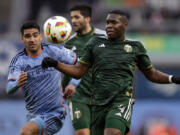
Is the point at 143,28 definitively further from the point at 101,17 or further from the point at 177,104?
the point at 177,104

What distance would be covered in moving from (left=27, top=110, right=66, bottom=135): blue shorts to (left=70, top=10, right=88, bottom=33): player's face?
6.15ft

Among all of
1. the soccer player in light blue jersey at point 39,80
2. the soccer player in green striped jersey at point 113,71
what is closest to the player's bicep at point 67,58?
the soccer player in light blue jersey at point 39,80

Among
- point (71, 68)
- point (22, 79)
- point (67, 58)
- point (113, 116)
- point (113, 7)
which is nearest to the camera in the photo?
point (113, 116)

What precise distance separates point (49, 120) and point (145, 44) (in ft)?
37.5

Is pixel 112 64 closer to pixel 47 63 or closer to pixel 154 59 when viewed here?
pixel 47 63

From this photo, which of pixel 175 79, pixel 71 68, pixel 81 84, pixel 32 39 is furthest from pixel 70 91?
pixel 175 79

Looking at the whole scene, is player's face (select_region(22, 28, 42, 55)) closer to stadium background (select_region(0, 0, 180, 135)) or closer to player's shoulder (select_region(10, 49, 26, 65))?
player's shoulder (select_region(10, 49, 26, 65))

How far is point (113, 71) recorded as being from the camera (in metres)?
7.66

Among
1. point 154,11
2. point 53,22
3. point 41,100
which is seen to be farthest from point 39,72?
point 154,11

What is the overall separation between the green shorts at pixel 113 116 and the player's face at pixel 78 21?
2226mm

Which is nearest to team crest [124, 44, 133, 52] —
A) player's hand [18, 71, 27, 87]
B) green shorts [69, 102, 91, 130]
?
player's hand [18, 71, 27, 87]

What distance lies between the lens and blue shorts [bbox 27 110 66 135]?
8.03 meters

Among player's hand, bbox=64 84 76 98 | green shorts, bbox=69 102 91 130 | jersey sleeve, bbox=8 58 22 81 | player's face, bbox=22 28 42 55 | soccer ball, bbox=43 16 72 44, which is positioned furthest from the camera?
green shorts, bbox=69 102 91 130

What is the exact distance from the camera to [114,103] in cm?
762
